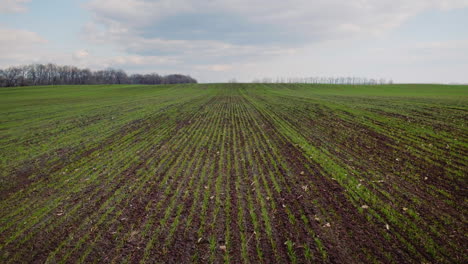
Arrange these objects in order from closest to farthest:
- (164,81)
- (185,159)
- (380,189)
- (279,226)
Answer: (279,226) < (380,189) < (185,159) < (164,81)

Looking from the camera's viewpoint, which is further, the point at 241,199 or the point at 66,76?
the point at 66,76

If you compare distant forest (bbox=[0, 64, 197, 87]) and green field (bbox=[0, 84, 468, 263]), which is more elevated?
distant forest (bbox=[0, 64, 197, 87])

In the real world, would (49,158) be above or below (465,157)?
below

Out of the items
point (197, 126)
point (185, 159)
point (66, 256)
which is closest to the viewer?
point (66, 256)

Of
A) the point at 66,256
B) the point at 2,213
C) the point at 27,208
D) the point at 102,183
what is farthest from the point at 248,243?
the point at 2,213

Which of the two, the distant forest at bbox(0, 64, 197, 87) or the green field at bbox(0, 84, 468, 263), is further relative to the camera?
the distant forest at bbox(0, 64, 197, 87)

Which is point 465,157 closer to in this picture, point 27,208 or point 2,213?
point 27,208

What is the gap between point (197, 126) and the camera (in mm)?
16641

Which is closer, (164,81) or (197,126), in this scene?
(197,126)

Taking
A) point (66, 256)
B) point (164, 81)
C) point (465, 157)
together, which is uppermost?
point (164, 81)

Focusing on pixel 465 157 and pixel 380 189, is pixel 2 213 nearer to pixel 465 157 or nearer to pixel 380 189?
pixel 380 189

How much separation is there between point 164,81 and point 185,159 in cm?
16309

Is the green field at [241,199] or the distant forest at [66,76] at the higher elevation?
the distant forest at [66,76]

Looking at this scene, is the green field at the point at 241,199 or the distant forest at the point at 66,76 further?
the distant forest at the point at 66,76
